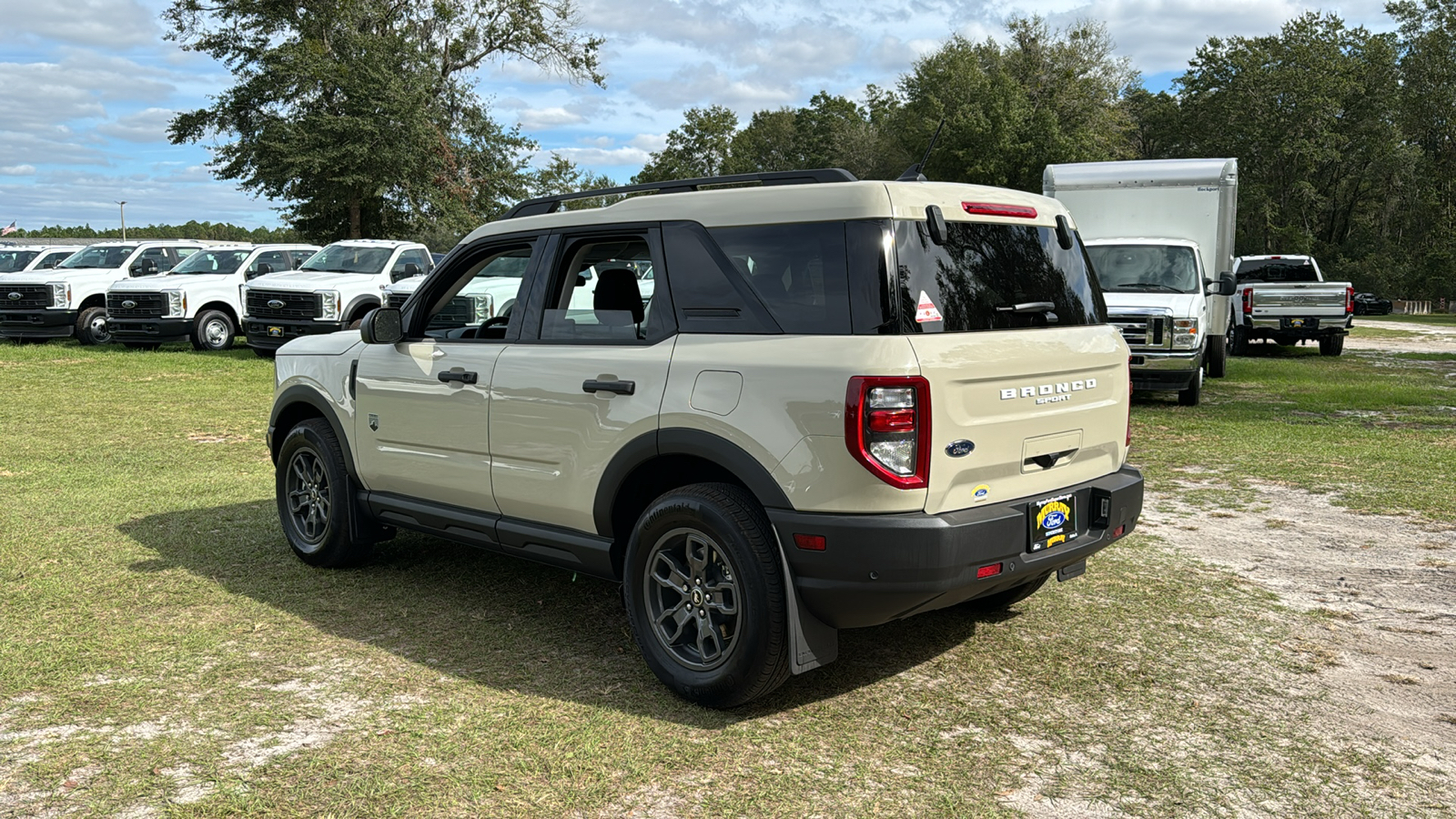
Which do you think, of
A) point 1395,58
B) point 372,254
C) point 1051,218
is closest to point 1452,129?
point 1395,58

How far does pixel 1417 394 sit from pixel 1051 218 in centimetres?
1270

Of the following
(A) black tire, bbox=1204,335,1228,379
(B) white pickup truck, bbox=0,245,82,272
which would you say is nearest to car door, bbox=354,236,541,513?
(A) black tire, bbox=1204,335,1228,379

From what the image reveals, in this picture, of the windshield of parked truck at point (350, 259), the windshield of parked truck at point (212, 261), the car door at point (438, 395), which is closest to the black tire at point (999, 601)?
the car door at point (438, 395)

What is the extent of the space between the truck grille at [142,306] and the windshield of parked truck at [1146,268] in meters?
15.9

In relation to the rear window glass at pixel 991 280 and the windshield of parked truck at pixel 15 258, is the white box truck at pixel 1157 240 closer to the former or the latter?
the rear window glass at pixel 991 280

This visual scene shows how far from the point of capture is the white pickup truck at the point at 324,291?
1825 centimetres

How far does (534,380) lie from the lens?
478 cm

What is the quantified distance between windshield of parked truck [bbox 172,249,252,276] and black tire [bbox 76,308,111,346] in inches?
87.8

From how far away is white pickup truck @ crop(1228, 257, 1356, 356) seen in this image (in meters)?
21.6

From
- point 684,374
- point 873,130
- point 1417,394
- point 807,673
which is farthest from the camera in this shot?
point 873,130

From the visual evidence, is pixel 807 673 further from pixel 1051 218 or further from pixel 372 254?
pixel 372 254

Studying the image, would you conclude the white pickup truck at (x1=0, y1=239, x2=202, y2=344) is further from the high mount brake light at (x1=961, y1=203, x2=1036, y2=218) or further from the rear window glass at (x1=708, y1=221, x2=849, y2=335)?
the high mount brake light at (x1=961, y1=203, x2=1036, y2=218)

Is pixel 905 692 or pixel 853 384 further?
pixel 905 692

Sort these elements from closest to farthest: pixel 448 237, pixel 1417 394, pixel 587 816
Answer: pixel 587 816 → pixel 1417 394 → pixel 448 237
